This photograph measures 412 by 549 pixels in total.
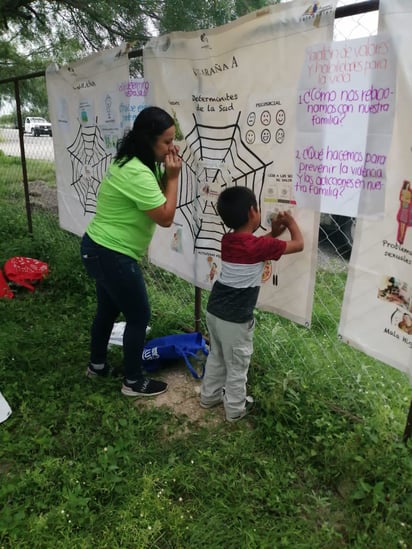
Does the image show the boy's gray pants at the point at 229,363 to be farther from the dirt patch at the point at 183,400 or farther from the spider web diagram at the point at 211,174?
the spider web diagram at the point at 211,174

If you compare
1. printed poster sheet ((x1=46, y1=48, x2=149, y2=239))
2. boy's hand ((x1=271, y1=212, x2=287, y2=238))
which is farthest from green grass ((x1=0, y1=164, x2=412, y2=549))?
printed poster sheet ((x1=46, y1=48, x2=149, y2=239))

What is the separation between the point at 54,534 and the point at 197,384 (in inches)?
49.8

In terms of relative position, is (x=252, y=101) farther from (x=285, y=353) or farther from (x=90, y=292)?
(x=90, y=292)

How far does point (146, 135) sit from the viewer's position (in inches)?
87.7

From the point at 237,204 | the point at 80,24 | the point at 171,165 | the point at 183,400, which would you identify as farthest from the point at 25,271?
the point at 80,24

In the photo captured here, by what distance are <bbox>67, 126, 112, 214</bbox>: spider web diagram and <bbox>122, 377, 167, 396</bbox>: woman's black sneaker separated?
1659 mm

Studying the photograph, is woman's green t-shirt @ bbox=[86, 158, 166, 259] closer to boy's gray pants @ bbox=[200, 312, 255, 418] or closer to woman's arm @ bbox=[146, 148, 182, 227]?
woman's arm @ bbox=[146, 148, 182, 227]

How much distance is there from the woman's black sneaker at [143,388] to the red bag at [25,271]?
2.12 m

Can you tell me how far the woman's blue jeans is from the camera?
244 centimetres

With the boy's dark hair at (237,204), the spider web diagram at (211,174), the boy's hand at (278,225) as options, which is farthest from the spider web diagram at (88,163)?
the boy's hand at (278,225)

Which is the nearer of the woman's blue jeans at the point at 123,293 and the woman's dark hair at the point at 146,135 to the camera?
the woman's dark hair at the point at 146,135

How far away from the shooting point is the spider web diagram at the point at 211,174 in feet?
7.81

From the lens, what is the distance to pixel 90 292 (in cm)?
428

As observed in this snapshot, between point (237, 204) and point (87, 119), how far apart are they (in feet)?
6.75
